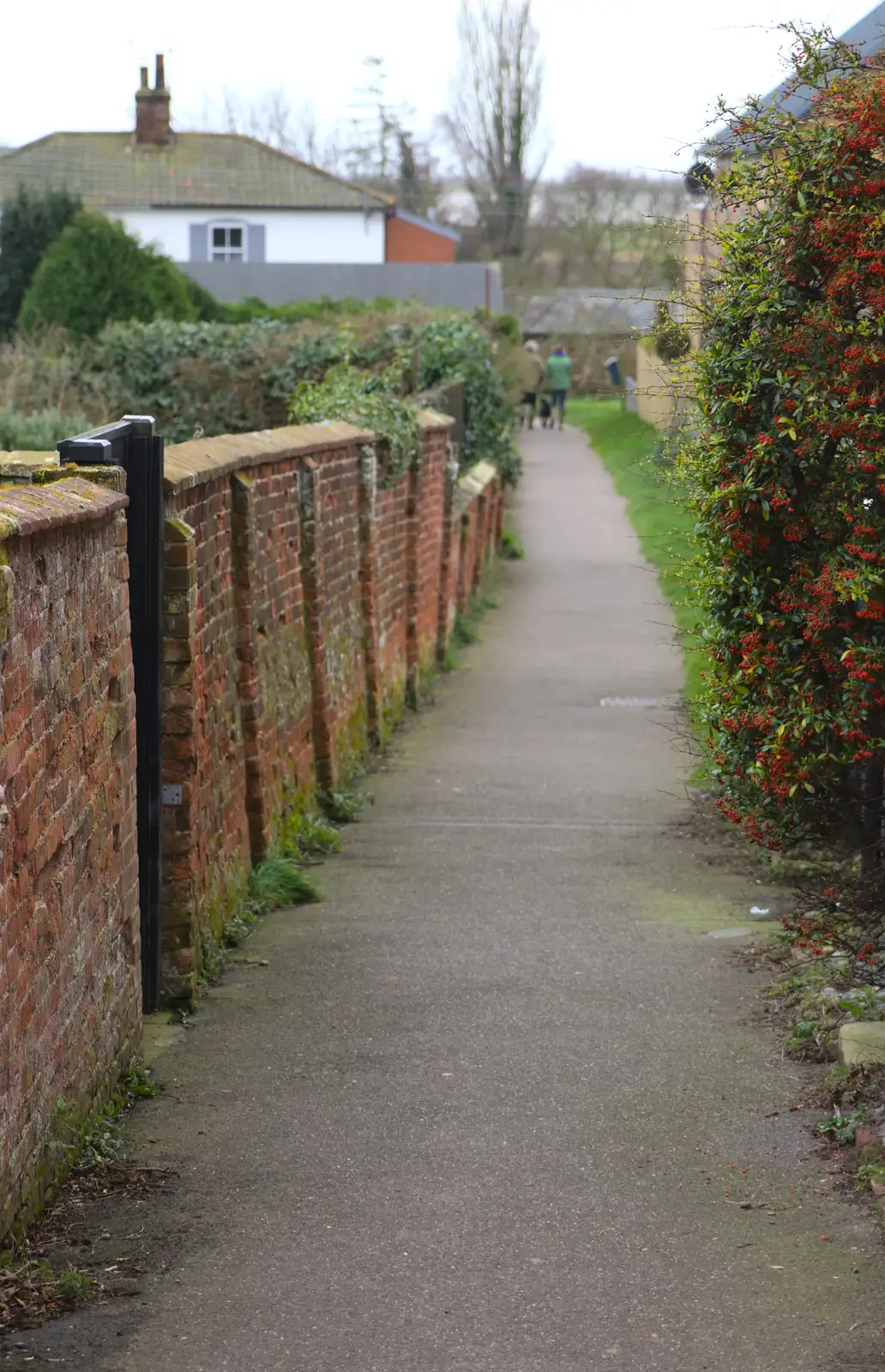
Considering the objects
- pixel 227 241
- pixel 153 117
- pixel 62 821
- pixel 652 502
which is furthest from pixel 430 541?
pixel 153 117

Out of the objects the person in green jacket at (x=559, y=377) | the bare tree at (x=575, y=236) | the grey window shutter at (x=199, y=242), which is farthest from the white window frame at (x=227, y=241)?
the bare tree at (x=575, y=236)

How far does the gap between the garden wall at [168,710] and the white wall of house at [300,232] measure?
4324 centimetres

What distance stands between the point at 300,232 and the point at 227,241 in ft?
7.55

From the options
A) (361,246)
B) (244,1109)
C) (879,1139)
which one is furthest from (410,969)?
(361,246)

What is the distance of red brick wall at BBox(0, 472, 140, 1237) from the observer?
3.90 m

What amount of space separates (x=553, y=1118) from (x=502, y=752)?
275 inches

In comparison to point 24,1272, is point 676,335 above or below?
above

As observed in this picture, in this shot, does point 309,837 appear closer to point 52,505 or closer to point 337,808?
point 337,808

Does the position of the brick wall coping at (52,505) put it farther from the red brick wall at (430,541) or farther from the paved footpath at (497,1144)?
the red brick wall at (430,541)

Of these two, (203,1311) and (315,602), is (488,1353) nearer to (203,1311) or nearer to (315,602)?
(203,1311)

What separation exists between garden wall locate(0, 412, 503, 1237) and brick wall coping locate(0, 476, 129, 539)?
12 millimetres

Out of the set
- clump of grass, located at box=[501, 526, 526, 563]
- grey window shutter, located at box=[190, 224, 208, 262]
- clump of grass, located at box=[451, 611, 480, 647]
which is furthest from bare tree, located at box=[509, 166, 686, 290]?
clump of grass, located at box=[451, 611, 480, 647]

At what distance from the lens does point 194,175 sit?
5269 cm

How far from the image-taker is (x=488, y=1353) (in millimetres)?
3652
